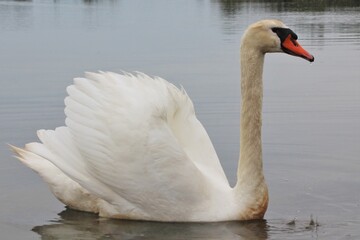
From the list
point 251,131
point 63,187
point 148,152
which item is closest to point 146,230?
point 148,152

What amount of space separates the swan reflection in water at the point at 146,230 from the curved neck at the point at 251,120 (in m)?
0.38

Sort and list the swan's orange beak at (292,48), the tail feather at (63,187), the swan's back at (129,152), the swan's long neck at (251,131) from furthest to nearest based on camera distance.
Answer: the tail feather at (63,187), the swan's long neck at (251,131), the swan's orange beak at (292,48), the swan's back at (129,152)

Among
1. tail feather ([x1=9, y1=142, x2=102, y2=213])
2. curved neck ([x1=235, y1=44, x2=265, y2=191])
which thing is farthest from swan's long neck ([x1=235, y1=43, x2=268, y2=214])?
tail feather ([x1=9, y1=142, x2=102, y2=213])

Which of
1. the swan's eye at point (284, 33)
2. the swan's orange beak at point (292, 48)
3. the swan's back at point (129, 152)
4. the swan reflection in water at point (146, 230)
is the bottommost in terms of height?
the swan reflection in water at point (146, 230)

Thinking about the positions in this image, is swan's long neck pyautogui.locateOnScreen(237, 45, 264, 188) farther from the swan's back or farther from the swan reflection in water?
the swan reflection in water

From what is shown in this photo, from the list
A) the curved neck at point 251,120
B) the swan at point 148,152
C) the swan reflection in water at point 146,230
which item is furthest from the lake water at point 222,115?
the curved neck at point 251,120

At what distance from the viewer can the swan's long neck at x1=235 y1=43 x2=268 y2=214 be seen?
714 cm

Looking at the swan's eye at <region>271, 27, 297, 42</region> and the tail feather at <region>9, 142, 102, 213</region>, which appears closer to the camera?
the swan's eye at <region>271, 27, 297, 42</region>

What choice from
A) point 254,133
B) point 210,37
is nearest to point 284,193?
point 254,133

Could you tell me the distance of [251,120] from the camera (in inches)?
288

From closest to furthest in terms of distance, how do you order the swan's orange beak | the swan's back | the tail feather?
the swan's back → the swan's orange beak → the tail feather

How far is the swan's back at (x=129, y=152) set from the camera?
6.75 metres

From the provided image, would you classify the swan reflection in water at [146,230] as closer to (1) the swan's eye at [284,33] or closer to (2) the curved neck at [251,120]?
(2) the curved neck at [251,120]

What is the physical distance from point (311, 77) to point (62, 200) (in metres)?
8.35
